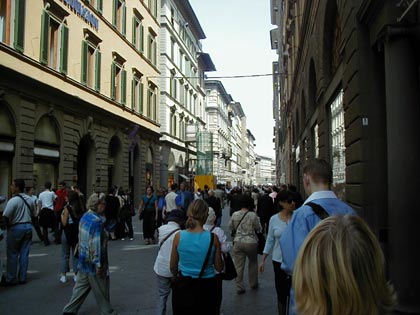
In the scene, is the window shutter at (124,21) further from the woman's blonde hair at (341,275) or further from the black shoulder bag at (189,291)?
the woman's blonde hair at (341,275)

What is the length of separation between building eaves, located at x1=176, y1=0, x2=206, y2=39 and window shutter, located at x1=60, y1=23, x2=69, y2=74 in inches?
996

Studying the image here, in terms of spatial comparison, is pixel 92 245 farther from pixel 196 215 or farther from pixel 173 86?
pixel 173 86

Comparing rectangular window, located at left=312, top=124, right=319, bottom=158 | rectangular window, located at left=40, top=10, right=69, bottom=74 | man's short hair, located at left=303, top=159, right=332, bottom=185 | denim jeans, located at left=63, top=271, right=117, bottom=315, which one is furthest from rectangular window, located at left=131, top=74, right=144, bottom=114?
man's short hair, located at left=303, top=159, right=332, bottom=185

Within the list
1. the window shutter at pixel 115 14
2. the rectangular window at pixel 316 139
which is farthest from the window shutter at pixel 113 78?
the rectangular window at pixel 316 139

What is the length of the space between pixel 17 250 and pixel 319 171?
7.03m

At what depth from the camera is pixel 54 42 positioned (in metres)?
21.5

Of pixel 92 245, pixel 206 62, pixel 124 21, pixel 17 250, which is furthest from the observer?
pixel 206 62

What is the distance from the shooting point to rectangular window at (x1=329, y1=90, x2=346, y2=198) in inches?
415

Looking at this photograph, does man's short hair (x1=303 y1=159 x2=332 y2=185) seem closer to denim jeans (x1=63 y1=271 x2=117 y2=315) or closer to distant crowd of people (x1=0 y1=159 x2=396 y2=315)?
distant crowd of people (x1=0 y1=159 x2=396 y2=315)

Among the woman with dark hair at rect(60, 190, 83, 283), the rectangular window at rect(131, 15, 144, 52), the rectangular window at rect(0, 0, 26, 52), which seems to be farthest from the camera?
the rectangular window at rect(131, 15, 144, 52)

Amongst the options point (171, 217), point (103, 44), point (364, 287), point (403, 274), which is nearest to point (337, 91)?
point (403, 274)

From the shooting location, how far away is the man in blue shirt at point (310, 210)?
9.80 ft

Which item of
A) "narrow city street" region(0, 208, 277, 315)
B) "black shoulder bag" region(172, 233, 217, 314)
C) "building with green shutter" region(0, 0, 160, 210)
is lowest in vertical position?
"narrow city street" region(0, 208, 277, 315)

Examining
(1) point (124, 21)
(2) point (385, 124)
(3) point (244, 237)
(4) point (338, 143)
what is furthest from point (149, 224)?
(1) point (124, 21)
